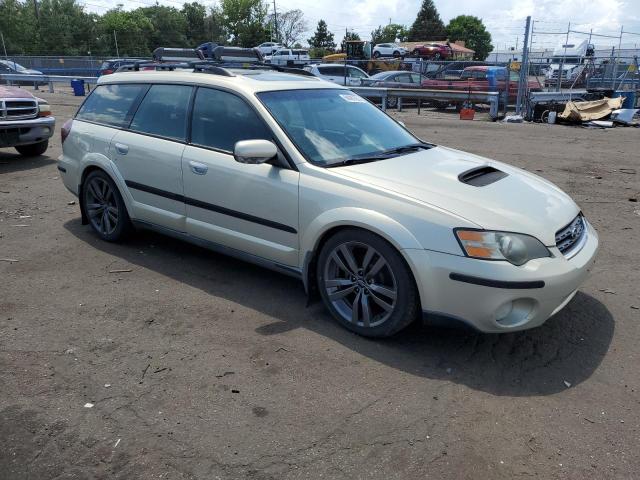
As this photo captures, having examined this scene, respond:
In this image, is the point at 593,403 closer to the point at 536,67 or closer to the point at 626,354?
the point at 626,354

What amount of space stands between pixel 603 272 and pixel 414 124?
12.0m

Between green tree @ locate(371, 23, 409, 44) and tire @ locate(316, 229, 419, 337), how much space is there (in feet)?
359

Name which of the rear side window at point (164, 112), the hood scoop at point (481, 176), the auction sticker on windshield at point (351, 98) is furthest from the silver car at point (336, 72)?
the hood scoop at point (481, 176)

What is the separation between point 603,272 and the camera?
15.9 ft

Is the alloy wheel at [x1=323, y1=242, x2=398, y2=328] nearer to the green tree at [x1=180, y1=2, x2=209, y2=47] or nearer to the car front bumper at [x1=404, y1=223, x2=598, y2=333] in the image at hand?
the car front bumper at [x1=404, y1=223, x2=598, y2=333]

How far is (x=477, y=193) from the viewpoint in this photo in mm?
3586

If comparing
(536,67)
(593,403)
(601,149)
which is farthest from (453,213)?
Answer: (536,67)

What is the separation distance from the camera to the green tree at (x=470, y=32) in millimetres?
100312

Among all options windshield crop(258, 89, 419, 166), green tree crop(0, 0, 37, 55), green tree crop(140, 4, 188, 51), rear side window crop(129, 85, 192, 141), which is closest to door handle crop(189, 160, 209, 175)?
rear side window crop(129, 85, 192, 141)

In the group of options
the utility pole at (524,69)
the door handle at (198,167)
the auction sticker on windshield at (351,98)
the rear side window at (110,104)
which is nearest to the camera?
the door handle at (198,167)

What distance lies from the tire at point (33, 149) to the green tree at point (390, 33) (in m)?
103

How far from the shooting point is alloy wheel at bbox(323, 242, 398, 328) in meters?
3.56

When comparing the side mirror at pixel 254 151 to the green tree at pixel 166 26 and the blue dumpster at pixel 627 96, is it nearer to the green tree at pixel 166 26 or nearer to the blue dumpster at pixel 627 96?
the blue dumpster at pixel 627 96

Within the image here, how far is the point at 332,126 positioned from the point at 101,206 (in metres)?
2.60
